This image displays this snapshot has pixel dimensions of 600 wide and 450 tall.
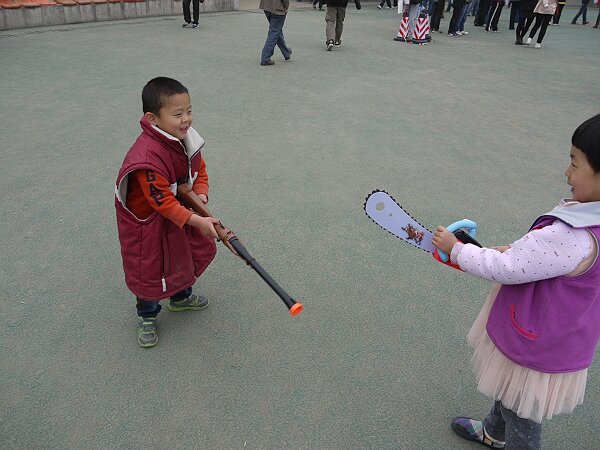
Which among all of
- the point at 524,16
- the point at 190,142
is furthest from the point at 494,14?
the point at 190,142

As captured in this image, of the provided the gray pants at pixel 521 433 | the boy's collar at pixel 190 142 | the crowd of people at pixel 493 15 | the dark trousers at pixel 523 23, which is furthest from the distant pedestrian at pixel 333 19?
the gray pants at pixel 521 433

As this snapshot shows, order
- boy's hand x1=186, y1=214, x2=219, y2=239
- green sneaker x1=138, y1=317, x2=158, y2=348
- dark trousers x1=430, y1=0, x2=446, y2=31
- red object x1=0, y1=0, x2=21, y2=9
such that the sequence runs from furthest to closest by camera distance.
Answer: dark trousers x1=430, y1=0, x2=446, y2=31 < red object x1=0, y1=0, x2=21, y2=9 < green sneaker x1=138, y1=317, x2=158, y2=348 < boy's hand x1=186, y1=214, x2=219, y2=239

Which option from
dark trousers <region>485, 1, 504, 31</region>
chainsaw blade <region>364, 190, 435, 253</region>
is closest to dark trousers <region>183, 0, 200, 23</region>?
dark trousers <region>485, 1, 504, 31</region>

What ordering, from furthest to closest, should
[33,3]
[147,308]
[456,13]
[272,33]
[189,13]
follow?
[456,13] < [189,13] < [33,3] < [272,33] < [147,308]

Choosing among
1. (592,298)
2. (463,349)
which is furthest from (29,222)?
(592,298)

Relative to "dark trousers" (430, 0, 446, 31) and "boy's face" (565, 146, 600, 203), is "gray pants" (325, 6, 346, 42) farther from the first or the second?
"boy's face" (565, 146, 600, 203)

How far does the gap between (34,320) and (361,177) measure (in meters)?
2.45

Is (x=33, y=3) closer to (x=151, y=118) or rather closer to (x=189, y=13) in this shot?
(x=189, y=13)

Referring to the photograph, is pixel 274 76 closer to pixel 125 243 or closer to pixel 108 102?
pixel 108 102

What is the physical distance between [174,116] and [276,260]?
1.20m

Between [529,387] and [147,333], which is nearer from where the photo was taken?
[529,387]

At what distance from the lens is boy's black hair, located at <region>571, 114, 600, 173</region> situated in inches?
43.1

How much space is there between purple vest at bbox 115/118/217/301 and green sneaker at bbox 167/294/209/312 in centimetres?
28

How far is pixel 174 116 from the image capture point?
5.64 feet
